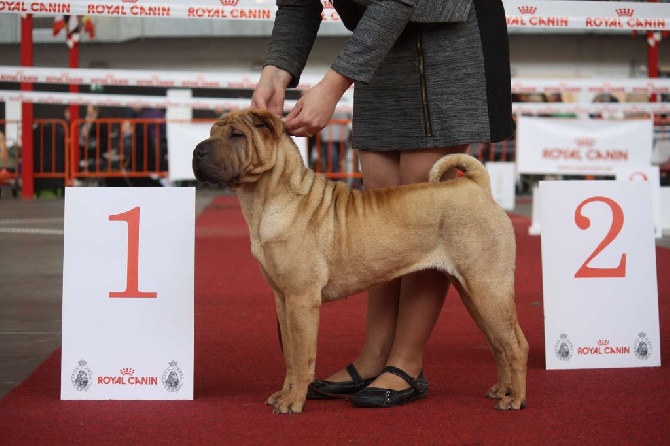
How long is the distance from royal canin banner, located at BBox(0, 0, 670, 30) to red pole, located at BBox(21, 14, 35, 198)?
23.7ft

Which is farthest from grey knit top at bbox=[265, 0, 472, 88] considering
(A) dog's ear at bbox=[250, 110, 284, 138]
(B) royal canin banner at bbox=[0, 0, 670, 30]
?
(B) royal canin banner at bbox=[0, 0, 670, 30]

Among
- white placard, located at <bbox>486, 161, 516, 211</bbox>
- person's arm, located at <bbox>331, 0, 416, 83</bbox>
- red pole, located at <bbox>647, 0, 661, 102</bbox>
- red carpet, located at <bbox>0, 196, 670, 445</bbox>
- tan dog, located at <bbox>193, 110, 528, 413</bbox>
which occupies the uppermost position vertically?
red pole, located at <bbox>647, 0, 661, 102</bbox>

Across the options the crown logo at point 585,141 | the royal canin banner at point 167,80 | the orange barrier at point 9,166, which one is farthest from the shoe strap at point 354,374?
the orange barrier at point 9,166

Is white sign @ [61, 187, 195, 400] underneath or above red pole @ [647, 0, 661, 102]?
underneath

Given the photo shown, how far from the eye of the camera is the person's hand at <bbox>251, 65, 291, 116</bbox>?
2.82 metres

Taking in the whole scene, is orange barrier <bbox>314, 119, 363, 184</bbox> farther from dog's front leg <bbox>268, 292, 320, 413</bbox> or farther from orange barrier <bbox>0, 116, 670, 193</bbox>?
dog's front leg <bbox>268, 292, 320, 413</bbox>

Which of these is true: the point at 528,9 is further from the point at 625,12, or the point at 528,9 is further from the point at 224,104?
the point at 224,104

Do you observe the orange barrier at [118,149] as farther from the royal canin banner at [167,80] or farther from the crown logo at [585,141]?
the crown logo at [585,141]

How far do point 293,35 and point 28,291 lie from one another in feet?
9.12

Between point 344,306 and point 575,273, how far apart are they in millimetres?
1584

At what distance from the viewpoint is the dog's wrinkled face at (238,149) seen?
246 centimetres

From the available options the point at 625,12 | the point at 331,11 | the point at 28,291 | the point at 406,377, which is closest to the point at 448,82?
the point at 406,377

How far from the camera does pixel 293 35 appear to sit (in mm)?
2973

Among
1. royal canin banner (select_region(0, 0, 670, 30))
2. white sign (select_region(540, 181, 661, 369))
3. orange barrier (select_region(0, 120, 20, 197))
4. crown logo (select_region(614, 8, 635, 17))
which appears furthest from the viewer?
orange barrier (select_region(0, 120, 20, 197))
